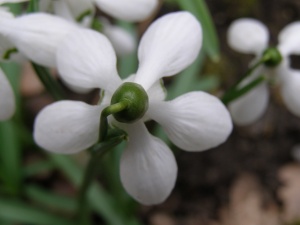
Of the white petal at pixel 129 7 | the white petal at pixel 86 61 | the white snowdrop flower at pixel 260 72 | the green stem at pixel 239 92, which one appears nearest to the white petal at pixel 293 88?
the white snowdrop flower at pixel 260 72

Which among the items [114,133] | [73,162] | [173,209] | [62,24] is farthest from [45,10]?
[173,209]

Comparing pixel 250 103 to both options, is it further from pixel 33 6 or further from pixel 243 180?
pixel 243 180

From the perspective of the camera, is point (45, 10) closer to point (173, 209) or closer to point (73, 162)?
point (73, 162)

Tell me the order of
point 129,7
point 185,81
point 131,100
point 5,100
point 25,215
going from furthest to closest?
point 185,81
point 25,215
point 129,7
point 5,100
point 131,100

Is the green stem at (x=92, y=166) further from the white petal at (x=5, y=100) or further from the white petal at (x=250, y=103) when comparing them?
the white petal at (x=250, y=103)

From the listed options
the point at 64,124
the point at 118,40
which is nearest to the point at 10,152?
the point at 118,40

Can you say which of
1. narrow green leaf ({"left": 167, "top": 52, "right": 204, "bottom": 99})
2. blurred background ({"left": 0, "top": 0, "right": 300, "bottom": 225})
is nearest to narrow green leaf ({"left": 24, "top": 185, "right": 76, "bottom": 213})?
blurred background ({"left": 0, "top": 0, "right": 300, "bottom": 225})
